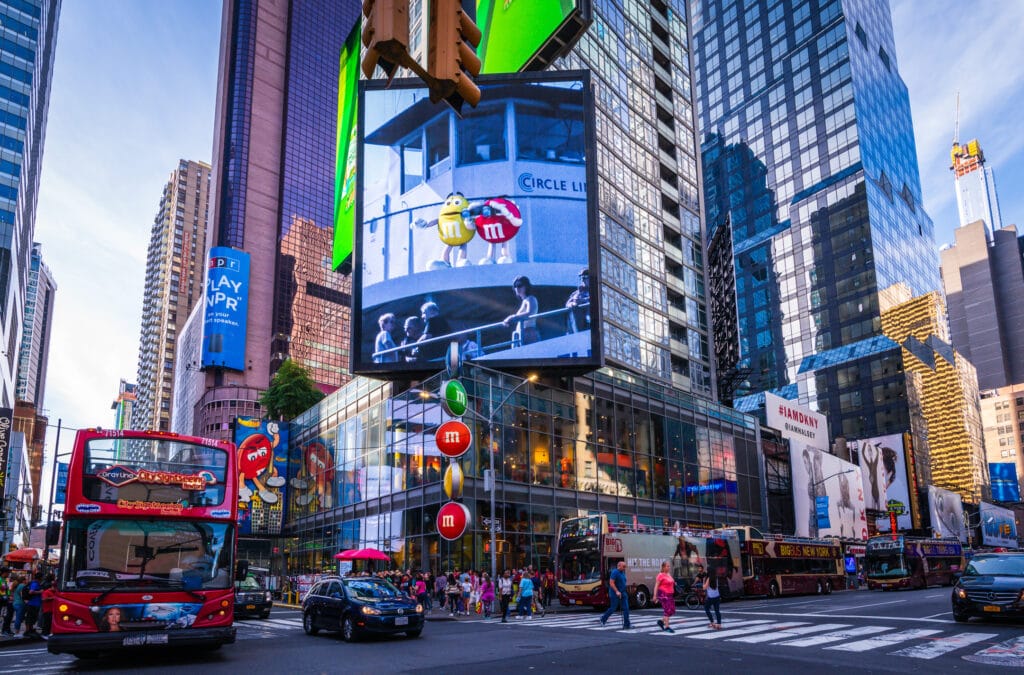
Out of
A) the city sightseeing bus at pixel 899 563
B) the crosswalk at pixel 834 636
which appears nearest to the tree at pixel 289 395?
the city sightseeing bus at pixel 899 563

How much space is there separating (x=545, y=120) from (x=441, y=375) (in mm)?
18107

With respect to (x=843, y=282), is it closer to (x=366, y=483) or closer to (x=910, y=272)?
(x=910, y=272)

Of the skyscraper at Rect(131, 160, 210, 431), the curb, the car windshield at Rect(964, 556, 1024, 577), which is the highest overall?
the skyscraper at Rect(131, 160, 210, 431)

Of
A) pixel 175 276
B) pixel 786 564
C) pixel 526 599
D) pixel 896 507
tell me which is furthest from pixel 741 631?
pixel 175 276

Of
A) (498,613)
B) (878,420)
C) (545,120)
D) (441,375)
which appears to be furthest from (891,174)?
(498,613)

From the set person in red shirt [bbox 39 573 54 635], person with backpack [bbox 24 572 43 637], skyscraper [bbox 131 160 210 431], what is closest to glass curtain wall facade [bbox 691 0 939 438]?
person with backpack [bbox 24 572 43 637]

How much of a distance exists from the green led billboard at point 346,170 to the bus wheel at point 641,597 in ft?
133

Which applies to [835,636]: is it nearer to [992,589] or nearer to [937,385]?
[992,589]

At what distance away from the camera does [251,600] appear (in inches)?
1091

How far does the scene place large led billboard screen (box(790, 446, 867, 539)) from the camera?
62812mm

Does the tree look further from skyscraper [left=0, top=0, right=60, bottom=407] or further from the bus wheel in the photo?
the bus wheel

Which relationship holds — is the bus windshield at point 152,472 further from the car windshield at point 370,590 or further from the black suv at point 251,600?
the black suv at point 251,600

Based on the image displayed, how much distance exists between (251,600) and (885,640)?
69.9ft

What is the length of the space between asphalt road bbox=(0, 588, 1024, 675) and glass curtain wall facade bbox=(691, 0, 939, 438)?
300ft
